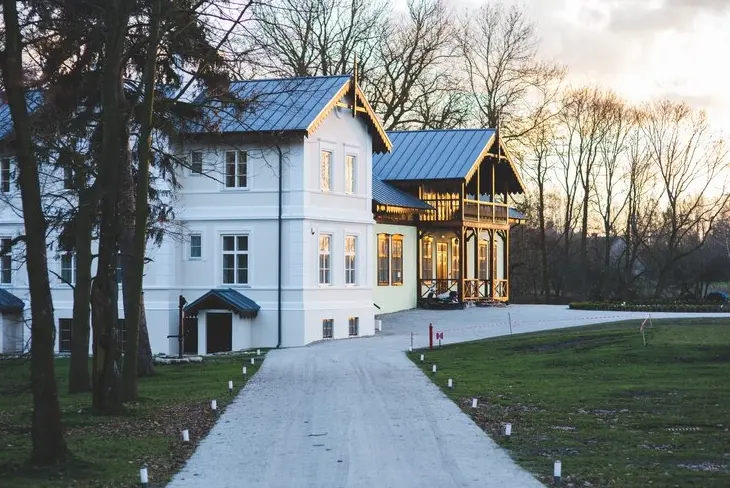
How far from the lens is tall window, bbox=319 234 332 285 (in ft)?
128

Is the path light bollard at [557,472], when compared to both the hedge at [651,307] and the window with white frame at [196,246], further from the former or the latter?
the hedge at [651,307]

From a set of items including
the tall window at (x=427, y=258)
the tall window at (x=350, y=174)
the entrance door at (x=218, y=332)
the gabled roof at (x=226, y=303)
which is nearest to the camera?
the gabled roof at (x=226, y=303)

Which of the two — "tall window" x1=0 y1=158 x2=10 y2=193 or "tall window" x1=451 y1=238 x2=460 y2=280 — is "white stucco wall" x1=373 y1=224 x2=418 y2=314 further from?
"tall window" x1=0 y1=158 x2=10 y2=193

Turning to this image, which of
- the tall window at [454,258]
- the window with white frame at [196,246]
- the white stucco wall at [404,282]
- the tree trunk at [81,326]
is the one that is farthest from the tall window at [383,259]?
the tree trunk at [81,326]

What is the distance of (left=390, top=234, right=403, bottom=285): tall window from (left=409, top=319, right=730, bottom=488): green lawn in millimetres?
12215

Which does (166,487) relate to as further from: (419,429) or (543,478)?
(419,429)

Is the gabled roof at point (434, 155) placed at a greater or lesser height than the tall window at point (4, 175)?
greater

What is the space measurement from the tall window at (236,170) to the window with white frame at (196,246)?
208cm

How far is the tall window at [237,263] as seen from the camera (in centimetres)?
3838

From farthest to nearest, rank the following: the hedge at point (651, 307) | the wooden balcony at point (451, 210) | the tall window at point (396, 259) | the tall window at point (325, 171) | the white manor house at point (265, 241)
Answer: the wooden balcony at point (451, 210) → the hedge at point (651, 307) → the tall window at point (396, 259) → the tall window at point (325, 171) → the white manor house at point (265, 241)

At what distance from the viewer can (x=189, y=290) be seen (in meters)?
38.8

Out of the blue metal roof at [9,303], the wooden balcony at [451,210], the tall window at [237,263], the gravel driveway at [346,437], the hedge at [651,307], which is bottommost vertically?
the gravel driveway at [346,437]

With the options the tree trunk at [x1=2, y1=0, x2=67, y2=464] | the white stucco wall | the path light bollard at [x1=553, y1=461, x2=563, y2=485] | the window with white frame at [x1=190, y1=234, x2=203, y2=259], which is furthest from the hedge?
the tree trunk at [x1=2, y1=0, x2=67, y2=464]

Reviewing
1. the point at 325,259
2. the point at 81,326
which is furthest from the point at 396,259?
the point at 81,326
